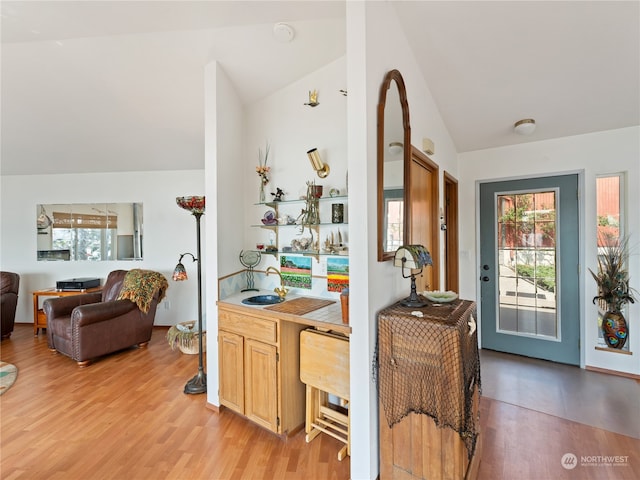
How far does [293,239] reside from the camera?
258 centimetres

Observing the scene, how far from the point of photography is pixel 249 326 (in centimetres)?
211

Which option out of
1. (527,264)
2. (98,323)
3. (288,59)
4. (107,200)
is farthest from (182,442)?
(107,200)

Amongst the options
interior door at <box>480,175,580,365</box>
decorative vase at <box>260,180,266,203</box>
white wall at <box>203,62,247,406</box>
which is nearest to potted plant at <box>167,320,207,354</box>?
white wall at <box>203,62,247,406</box>

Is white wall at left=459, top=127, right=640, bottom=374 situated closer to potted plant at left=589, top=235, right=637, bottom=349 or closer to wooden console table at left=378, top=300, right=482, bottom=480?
potted plant at left=589, top=235, right=637, bottom=349

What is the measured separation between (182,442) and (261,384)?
0.61 metres

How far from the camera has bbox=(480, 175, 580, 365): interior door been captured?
3.01 meters

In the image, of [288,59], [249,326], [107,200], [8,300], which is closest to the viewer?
[249,326]

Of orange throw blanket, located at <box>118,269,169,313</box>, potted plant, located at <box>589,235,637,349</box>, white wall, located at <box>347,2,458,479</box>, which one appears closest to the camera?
white wall, located at <box>347,2,458,479</box>

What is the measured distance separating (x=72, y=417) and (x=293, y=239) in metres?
2.12

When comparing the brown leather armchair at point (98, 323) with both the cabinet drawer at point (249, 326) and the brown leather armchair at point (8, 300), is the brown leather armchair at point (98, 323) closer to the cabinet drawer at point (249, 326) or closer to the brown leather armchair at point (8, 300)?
the brown leather armchair at point (8, 300)

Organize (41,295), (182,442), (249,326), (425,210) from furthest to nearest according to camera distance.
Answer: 1. (41,295)
2. (425,210)
3. (249,326)
4. (182,442)

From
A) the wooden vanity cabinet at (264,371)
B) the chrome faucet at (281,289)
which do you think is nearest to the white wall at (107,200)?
the chrome faucet at (281,289)

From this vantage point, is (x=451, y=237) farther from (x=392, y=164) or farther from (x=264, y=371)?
(x=264, y=371)

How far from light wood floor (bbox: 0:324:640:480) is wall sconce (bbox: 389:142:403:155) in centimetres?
187
